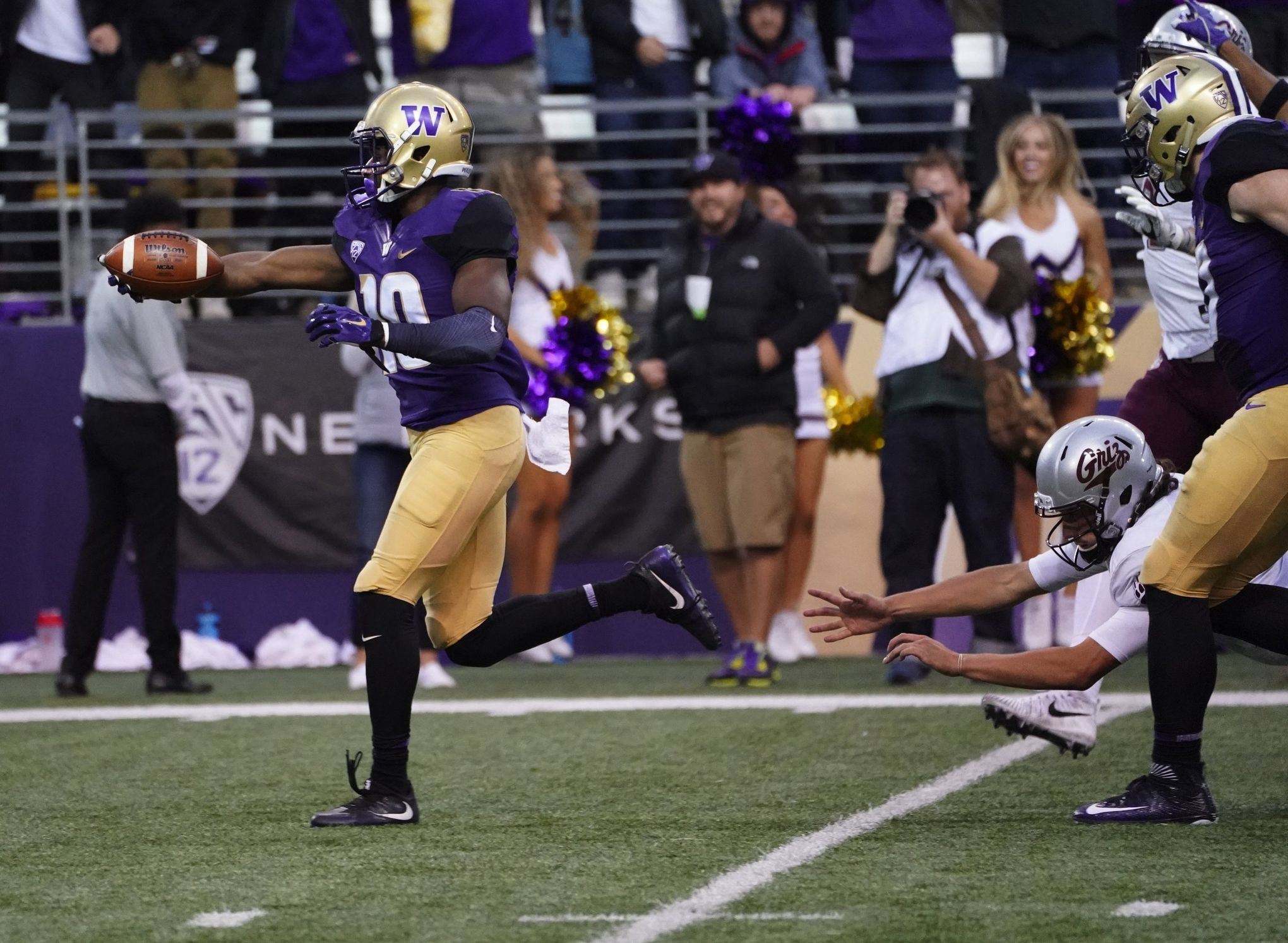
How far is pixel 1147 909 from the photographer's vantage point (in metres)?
3.84

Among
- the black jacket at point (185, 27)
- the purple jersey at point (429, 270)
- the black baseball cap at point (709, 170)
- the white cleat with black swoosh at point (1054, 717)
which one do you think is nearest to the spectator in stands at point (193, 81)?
the black jacket at point (185, 27)

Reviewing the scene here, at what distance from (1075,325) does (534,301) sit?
8.17 feet

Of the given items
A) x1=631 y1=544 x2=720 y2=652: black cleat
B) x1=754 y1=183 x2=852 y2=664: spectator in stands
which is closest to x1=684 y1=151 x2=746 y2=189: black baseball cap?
x1=754 y1=183 x2=852 y2=664: spectator in stands

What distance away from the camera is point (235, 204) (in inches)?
417

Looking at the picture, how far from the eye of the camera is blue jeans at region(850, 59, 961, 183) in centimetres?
1080

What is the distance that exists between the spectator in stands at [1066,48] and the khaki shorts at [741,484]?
302cm

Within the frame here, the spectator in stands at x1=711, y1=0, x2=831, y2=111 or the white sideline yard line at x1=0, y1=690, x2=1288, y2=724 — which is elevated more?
the spectator in stands at x1=711, y1=0, x2=831, y2=111

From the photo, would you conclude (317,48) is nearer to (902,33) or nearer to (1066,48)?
(902,33)

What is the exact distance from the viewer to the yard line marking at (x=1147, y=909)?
3787 millimetres

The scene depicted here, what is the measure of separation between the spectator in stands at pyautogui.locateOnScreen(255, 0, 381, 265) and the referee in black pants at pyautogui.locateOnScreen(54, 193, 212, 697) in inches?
91.6

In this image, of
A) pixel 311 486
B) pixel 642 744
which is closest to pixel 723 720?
pixel 642 744

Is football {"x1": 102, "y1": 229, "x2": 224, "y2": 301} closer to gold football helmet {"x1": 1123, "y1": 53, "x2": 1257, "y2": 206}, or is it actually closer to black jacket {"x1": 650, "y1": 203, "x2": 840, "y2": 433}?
gold football helmet {"x1": 1123, "y1": 53, "x2": 1257, "y2": 206}

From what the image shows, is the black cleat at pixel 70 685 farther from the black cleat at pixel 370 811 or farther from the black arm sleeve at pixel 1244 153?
the black arm sleeve at pixel 1244 153

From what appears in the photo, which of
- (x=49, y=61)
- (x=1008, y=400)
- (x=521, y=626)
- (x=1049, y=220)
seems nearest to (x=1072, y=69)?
(x=1049, y=220)
